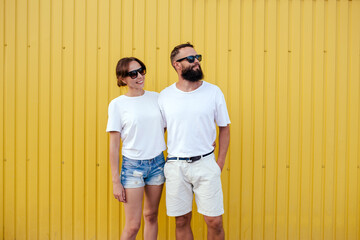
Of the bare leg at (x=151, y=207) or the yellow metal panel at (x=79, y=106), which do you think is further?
the yellow metal panel at (x=79, y=106)

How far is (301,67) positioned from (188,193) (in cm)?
188

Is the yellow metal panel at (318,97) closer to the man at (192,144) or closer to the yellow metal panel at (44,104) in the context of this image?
the man at (192,144)

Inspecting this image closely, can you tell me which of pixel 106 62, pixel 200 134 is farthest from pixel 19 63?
pixel 200 134

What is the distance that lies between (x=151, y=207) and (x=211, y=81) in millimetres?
1446

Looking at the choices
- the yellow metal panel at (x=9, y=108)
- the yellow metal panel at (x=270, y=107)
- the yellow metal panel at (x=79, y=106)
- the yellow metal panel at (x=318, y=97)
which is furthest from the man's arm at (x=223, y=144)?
the yellow metal panel at (x=9, y=108)

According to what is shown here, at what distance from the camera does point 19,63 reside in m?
2.93

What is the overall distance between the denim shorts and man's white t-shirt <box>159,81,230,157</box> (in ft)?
0.56

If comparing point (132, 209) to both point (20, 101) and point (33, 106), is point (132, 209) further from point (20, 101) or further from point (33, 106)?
point (20, 101)

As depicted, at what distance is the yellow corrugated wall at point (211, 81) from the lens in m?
2.91

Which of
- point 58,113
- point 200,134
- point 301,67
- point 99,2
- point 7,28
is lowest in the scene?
point 200,134

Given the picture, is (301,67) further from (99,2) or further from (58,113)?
(58,113)

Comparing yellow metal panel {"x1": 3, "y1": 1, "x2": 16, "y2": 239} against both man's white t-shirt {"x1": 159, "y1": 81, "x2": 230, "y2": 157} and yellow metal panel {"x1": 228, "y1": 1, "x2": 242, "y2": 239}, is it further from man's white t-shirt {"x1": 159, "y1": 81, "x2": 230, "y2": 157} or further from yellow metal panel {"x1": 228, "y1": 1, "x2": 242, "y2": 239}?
yellow metal panel {"x1": 228, "y1": 1, "x2": 242, "y2": 239}

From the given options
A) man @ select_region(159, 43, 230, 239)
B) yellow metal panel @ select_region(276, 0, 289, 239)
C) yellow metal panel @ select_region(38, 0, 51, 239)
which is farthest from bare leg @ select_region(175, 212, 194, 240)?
yellow metal panel @ select_region(38, 0, 51, 239)

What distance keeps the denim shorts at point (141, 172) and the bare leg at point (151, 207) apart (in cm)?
6
